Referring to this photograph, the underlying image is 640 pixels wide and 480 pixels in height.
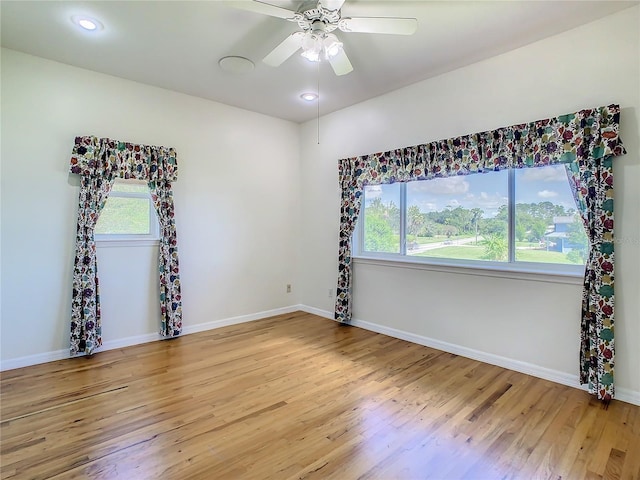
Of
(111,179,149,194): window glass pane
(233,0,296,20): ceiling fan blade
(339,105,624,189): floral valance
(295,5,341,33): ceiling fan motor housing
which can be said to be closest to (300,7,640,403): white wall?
(339,105,624,189): floral valance

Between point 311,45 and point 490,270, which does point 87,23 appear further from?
point 490,270

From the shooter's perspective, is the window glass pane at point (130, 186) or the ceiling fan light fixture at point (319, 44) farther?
the window glass pane at point (130, 186)

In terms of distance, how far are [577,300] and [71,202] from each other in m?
4.60

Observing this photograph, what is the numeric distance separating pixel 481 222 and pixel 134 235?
12.1ft

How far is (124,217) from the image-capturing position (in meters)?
3.70

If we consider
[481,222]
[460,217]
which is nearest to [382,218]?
[460,217]

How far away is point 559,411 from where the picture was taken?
2.36 m

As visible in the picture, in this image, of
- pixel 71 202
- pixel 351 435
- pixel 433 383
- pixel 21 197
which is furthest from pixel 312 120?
pixel 351 435

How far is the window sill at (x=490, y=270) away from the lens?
2.76 m

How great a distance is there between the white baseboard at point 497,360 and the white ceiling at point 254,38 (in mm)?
2611

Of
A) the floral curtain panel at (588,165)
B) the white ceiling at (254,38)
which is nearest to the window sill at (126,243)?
the white ceiling at (254,38)

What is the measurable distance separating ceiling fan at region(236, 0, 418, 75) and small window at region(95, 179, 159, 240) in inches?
85.9

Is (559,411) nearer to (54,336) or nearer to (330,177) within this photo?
(330,177)

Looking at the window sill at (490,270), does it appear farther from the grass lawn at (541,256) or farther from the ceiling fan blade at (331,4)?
the ceiling fan blade at (331,4)
